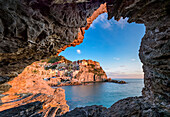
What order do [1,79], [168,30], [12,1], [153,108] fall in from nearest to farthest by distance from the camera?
[12,1] < [168,30] < [153,108] < [1,79]

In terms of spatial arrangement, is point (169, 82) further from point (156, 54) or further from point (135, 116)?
point (135, 116)

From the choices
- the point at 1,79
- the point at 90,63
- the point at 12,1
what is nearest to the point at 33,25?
the point at 12,1

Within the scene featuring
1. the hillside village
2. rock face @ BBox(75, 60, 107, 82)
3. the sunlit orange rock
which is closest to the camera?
the sunlit orange rock

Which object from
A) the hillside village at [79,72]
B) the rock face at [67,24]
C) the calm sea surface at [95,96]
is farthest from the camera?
the hillside village at [79,72]

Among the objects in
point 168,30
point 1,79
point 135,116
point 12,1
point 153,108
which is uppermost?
point 12,1

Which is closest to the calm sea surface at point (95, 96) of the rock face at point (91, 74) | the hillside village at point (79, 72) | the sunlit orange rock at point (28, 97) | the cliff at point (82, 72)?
the sunlit orange rock at point (28, 97)

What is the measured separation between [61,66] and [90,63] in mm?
34656

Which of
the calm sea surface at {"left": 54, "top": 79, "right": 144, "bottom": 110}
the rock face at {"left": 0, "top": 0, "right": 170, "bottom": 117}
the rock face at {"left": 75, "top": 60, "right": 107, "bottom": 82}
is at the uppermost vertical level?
the rock face at {"left": 0, "top": 0, "right": 170, "bottom": 117}

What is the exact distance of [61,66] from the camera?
81.8 meters

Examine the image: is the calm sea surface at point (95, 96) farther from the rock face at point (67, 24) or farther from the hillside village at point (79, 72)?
the hillside village at point (79, 72)

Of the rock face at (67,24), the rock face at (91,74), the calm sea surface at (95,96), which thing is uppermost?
the rock face at (67,24)

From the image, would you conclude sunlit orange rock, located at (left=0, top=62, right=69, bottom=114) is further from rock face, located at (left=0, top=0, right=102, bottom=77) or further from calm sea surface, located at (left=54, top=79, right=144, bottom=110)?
calm sea surface, located at (left=54, top=79, right=144, bottom=110)

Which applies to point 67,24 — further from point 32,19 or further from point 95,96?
point 95,96

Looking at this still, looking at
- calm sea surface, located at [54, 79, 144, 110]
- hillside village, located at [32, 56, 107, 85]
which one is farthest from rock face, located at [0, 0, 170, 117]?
hillside village, located at [32, 56, 107, 85]
